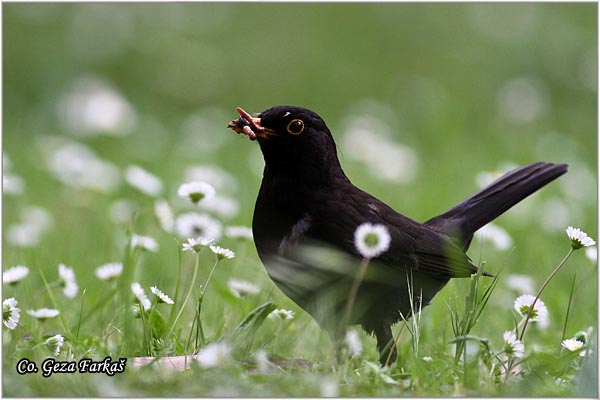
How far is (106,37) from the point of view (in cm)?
1263

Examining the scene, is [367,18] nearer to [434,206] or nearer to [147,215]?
[434,206]

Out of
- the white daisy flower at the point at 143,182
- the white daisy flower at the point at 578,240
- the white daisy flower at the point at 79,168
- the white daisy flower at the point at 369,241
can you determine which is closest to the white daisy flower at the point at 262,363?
the white daisy flower at the point at 369,241

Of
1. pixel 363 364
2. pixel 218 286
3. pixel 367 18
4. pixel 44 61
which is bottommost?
pixel 363 364

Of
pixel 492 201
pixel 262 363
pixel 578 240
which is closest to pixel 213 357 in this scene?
pixel 262 363

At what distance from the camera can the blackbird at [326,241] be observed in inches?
164

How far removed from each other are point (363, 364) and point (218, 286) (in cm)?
140

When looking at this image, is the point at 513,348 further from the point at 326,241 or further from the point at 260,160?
the point at 260,160

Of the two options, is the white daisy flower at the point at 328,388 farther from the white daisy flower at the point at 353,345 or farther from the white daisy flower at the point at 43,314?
the white daisy flower at the point at 43,314

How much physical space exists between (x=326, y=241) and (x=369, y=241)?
20 cm

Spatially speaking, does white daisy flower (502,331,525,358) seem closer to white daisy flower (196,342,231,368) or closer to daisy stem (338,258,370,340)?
daisy stem (338,258,370,340)

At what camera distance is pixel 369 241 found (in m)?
4.20

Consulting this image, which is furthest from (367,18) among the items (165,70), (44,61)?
(44,61)

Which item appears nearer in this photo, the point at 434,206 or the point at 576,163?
the point at 434,206

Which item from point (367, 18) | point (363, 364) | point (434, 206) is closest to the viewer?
point (363, 364)
